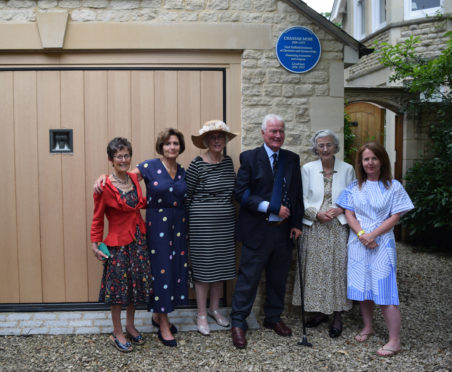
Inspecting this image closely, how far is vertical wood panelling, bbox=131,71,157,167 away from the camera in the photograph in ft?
13.8

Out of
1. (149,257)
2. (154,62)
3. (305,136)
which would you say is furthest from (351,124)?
(149,257)

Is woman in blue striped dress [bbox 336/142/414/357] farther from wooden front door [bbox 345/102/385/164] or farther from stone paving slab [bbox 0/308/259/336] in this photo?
wooden front door [bbox 345/102/385/164]

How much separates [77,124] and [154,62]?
37.5 inches

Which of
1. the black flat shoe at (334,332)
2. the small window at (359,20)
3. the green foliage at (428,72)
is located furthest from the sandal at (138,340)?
the small window at (359,20)

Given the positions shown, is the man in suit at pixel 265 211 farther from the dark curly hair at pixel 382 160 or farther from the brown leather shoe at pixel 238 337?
the dark curly hair at pixel 382 160

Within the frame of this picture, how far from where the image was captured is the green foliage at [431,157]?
6914 millimetres

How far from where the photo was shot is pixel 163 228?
3531mm

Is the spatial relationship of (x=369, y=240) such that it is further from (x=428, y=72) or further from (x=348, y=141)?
(x=348, y=141)

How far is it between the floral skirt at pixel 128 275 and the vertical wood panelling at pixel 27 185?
1215 millimetres

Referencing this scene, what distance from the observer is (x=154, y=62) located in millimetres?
4188

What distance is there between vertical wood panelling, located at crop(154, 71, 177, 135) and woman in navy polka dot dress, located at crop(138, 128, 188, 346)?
2.28ft

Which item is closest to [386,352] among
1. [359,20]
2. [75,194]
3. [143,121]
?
[143,121]

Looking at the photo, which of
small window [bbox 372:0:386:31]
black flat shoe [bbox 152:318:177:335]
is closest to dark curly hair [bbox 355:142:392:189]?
black flat shoe [bbox 152:318:177:335]

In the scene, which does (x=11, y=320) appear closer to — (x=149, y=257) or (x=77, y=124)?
(x=149, y=257)
